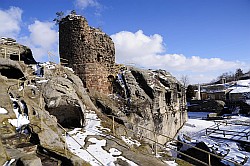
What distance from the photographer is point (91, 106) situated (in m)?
14.2

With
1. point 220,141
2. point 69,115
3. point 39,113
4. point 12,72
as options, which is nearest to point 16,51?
point 12,72

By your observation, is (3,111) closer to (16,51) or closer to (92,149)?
(92,149)

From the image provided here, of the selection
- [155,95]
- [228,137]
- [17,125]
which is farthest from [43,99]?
[228,137]

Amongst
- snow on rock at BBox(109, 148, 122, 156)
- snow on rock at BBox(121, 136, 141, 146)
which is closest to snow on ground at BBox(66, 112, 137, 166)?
snow on rock at BBox(109, 148, 122, 156)

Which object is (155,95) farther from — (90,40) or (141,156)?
(141,156)

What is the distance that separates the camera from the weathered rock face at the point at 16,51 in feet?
58.4

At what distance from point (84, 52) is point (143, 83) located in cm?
524

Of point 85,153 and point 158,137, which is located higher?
point 85,153

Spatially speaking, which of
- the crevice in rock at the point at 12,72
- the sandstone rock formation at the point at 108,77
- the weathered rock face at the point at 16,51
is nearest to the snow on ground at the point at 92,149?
the sandstone rock formation at the point at 108,77

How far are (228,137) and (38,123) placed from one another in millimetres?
17033

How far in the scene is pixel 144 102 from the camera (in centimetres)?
1689

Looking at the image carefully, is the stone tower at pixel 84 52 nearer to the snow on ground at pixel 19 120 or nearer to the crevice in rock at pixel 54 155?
the snow on ground at pixel 19 120

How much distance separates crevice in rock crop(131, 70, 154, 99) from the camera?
17.9 metres

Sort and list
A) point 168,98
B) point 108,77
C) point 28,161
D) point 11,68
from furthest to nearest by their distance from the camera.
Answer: point 168,98 → point 108,77 → point 11,68 → point 28,161
